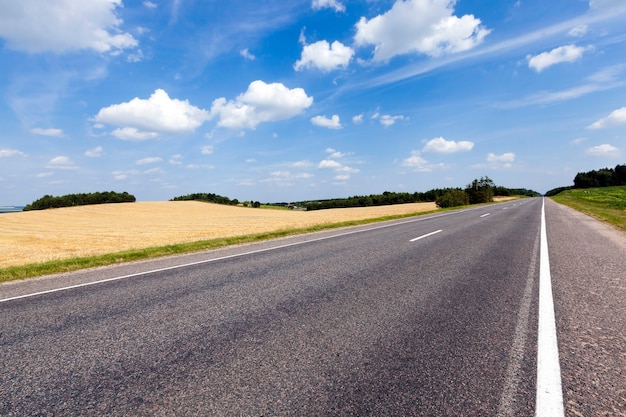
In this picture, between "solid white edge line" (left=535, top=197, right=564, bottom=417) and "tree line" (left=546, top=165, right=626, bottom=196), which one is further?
"tree line" (left=546, top=165, right=626, bottom=196)

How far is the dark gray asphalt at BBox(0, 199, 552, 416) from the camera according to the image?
2395 mm

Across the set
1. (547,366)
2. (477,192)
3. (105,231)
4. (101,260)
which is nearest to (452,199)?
(477,192)

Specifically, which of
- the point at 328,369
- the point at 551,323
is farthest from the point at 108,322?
the point at 551,323

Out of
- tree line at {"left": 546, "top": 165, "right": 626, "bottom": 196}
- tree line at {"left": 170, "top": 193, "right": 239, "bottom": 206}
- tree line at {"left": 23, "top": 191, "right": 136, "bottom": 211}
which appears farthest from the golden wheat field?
tree line at {"left": 546, "top": 165, "right": 626, "bottom": 196}

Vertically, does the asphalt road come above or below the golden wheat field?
below

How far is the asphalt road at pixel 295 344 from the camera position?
2.40m

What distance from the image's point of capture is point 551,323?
148 inches

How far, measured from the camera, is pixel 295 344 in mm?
3285

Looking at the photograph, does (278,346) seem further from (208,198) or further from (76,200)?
(208,198)

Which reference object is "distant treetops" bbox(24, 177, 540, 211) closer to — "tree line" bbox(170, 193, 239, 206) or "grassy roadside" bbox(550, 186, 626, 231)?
"tree line" bbox(170, 193, 239, 206)

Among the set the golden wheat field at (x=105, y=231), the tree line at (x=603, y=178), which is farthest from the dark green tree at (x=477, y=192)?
the tree line at (x=603, y=178)

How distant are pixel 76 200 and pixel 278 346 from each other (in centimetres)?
6957

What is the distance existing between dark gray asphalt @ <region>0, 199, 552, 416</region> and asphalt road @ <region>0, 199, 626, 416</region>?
0.05 feet

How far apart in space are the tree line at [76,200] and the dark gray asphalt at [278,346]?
64045 millimetres
